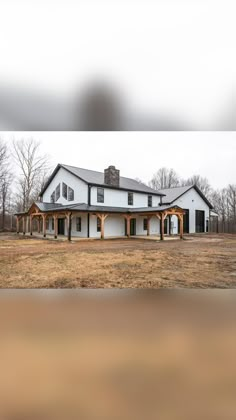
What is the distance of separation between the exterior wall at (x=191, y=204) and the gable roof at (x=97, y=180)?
40 cm

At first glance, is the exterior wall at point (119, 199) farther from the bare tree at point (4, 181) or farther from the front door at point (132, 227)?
the bare tree at point (4, 181)

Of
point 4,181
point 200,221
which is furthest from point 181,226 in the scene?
point 4,181

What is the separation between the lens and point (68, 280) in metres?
2.98

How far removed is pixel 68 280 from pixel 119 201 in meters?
1.42

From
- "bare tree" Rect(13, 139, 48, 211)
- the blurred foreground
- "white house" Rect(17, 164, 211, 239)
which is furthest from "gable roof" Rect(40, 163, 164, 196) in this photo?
the blurred foreground

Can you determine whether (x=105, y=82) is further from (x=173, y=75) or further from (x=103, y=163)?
(x=103, y=163)

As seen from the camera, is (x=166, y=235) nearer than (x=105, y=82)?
No

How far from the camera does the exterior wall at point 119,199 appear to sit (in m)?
3.69

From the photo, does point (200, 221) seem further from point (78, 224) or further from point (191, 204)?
point (78, 224)

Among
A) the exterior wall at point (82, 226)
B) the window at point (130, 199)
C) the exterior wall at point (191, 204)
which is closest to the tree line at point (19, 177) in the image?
the exterior wall at point (82, 226)

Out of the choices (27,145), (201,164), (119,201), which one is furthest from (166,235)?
(27,145)

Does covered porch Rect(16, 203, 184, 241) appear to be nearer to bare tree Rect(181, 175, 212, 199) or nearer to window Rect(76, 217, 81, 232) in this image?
window Rect(76, 217, 81, 232)

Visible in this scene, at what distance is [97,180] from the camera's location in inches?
135

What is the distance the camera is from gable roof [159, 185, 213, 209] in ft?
11.2
